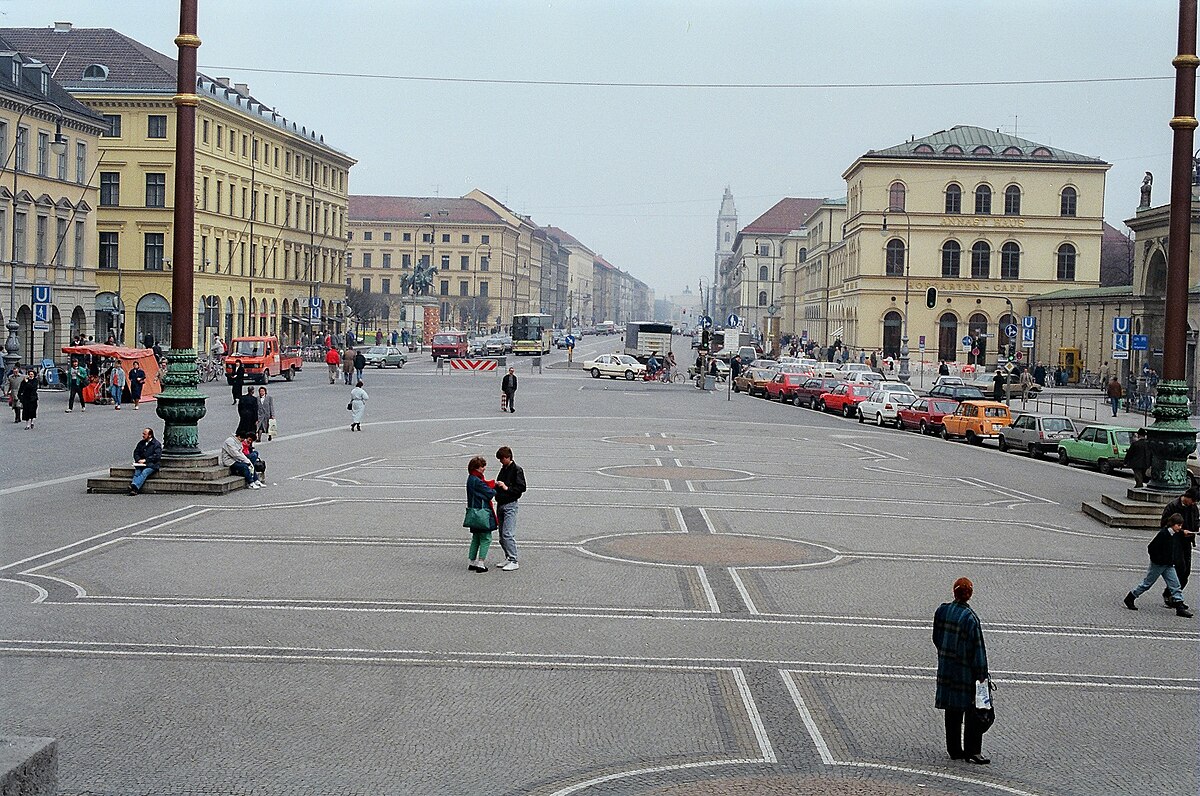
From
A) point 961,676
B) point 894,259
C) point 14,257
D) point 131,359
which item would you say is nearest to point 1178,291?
point 961,676

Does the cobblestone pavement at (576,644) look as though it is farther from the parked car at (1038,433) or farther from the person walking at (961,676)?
the parked car at (1038,433)

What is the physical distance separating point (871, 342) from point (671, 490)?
7457cm

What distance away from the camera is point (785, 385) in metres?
61.2

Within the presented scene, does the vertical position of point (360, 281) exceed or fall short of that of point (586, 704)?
it exceeds it

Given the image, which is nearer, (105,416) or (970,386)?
(105,416)

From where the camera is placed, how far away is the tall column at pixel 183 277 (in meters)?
21.5

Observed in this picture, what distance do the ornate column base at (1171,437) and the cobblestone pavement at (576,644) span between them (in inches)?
62.4

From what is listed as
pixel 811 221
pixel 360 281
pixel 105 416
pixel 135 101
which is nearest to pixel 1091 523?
Result: pixel 105 416

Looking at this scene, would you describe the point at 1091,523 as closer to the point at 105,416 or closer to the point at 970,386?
the point at 105,416

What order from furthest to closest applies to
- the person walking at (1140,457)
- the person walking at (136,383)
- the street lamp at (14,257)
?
the street lamp at (14,257) → the person walking at (136,383) → the person walking at (1140,457)


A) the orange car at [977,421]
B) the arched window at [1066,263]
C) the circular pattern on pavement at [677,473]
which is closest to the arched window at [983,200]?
the arched window at [1066,263]

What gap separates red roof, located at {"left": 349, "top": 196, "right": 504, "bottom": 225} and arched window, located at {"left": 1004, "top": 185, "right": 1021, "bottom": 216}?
8791cm

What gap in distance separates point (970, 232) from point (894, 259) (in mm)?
5497

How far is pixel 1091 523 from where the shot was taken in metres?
21.9
